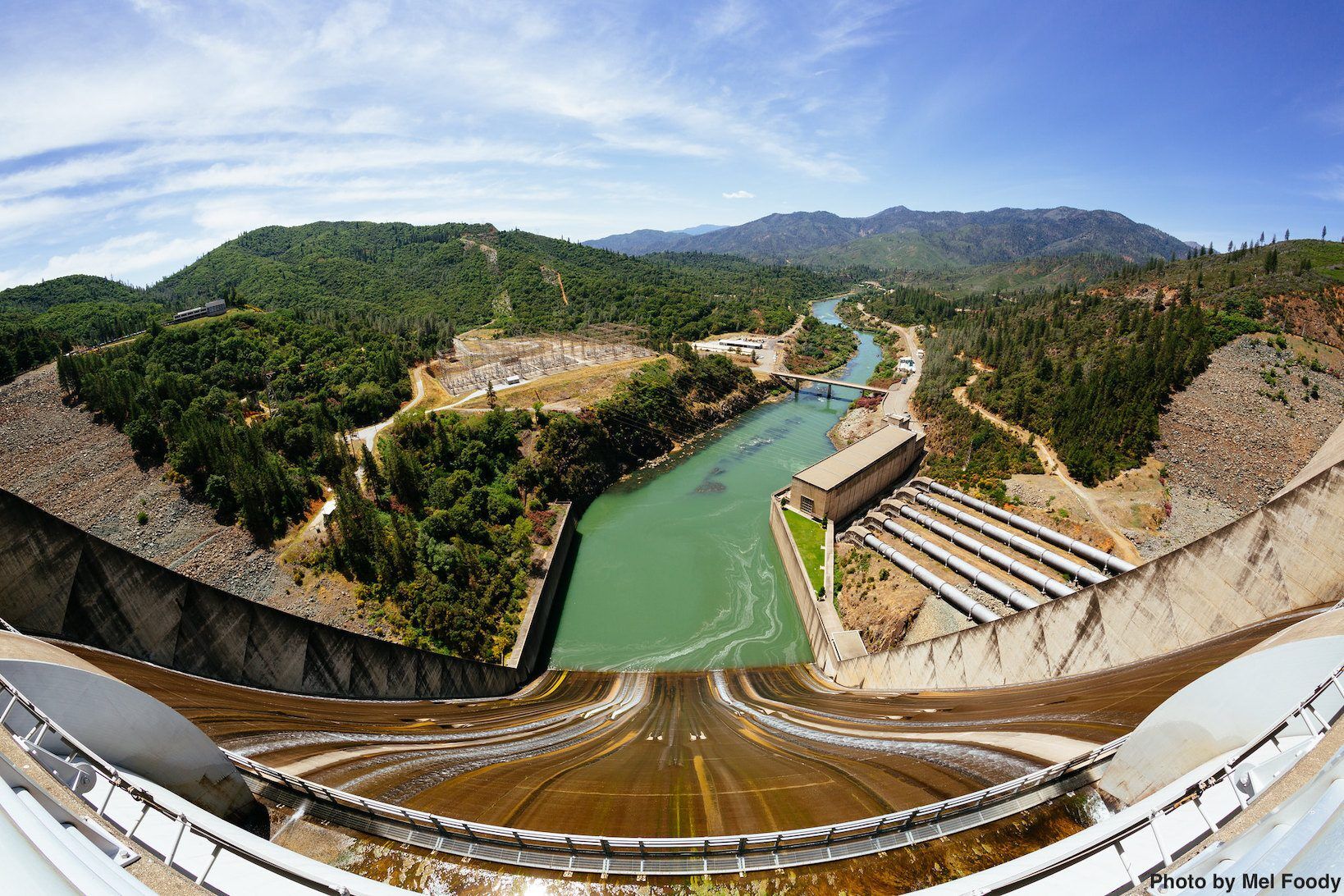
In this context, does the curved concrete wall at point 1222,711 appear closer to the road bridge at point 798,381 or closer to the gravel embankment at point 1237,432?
the gravel embankment at point 1237,432

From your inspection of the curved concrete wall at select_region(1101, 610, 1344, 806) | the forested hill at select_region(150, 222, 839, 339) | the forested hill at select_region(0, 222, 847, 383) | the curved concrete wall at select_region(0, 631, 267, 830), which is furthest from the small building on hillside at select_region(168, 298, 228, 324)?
the curved concrete wall at select_region(1101, 610, 1344, 806)

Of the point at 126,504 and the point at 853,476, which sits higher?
the point at 126,504

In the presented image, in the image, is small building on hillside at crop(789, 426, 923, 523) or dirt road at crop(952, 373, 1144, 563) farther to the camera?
small building on hillside at crop(789, 426, 923, 523)

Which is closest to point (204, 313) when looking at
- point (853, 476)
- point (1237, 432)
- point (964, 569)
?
point (853, 476)

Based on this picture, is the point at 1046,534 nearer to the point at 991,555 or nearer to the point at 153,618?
the point at 991,555

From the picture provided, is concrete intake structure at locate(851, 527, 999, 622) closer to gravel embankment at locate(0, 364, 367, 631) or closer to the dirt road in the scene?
the dirt road

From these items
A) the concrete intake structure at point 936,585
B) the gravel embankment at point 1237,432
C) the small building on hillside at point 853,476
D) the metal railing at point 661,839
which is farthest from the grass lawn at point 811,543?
the metal railing at point 661,839
